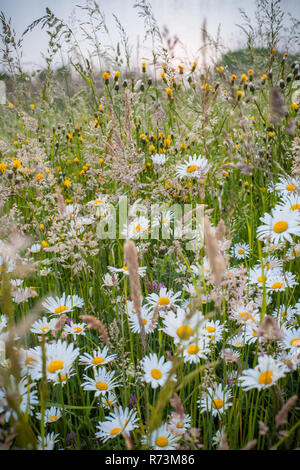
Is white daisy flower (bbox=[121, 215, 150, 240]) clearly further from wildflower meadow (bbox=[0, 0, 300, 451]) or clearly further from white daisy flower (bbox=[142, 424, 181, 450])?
white daisy flower (bbox=[142, 424, 181, 450])

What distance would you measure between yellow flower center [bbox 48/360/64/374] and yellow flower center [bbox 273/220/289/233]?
0.88 m

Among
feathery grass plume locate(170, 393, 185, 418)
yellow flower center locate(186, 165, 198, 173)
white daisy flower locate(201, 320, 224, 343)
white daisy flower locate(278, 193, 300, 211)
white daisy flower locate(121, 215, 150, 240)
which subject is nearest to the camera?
feathery grass plume locate(170, 393, 185, 418)

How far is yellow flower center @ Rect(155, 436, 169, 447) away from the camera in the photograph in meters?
0.85

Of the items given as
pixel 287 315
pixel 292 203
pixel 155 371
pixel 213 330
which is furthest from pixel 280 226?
pixel 155 371

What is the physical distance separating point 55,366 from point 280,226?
0.91 meters

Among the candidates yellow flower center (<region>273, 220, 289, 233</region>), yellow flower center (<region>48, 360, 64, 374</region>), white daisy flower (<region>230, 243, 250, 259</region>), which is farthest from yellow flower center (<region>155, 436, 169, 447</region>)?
white daisy flower (<region>230, 243, 250, 259</region>)

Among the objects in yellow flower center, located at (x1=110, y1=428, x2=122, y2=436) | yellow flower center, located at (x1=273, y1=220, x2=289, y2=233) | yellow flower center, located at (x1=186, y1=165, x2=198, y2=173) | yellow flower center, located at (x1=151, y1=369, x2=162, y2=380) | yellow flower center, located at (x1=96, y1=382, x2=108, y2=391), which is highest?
yellow flower center, located at (x1=186, y1=165, x2=198, y2=173)

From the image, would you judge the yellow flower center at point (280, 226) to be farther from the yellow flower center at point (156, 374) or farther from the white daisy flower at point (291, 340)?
the yellow flower center at point (156, 374)

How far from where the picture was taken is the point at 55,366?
0.98 metres

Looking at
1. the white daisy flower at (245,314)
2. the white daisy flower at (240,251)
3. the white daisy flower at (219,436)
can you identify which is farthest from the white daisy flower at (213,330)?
the white daisy flower at (240,251)

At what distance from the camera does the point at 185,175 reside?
1.82m

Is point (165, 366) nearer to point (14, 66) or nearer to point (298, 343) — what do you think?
point (298, 343)

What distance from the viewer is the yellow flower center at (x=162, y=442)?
2.80 ft
